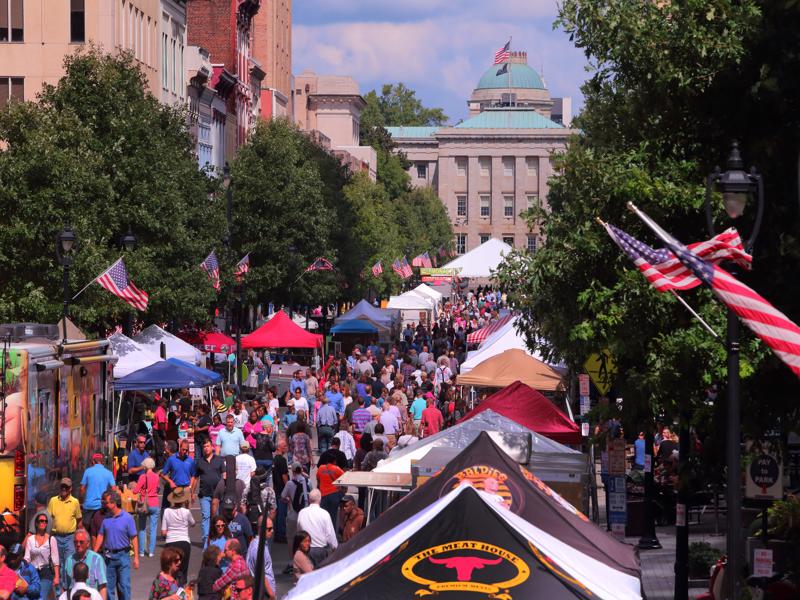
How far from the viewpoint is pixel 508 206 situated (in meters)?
198

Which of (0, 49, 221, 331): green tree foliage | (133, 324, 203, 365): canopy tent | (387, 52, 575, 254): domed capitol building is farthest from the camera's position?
(387, 52, 575, 254): domed capitol building

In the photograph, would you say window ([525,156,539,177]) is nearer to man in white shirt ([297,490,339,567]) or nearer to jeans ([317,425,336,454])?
jeans ([317,425,336,454])

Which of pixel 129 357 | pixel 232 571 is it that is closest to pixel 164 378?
pixel 129 357

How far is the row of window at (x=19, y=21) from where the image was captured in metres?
51.2

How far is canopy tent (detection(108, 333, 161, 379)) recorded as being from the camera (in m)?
32.8

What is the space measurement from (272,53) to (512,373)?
2792 inches

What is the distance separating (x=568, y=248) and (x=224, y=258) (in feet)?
106

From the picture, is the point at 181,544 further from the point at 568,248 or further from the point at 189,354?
the point at 189,354

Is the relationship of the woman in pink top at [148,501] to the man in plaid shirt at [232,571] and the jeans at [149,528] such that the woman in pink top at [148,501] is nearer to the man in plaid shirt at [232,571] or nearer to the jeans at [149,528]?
the jeans at [149,528]

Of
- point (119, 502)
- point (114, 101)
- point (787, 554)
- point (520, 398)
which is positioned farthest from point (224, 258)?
point (787, 554)

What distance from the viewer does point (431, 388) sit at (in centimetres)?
3988

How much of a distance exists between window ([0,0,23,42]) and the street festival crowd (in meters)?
19.0

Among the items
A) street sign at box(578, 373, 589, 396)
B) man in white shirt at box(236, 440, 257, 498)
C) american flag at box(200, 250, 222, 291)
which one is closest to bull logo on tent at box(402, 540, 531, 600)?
man in white shirt at box(236, 440, 257, 498)

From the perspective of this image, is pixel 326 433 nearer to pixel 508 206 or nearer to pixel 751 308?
pixel 751 308
